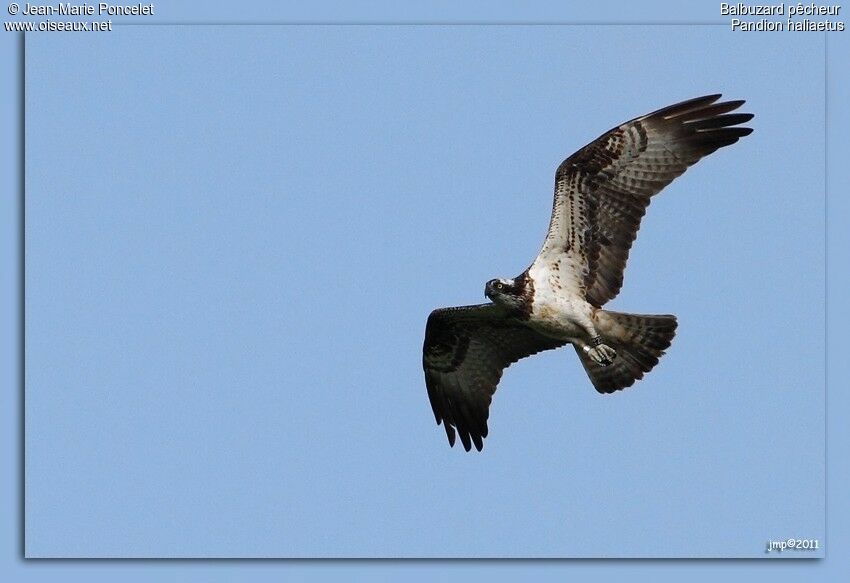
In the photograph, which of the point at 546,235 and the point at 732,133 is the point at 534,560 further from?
the point at 732,133

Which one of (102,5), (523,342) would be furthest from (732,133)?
(102,5)

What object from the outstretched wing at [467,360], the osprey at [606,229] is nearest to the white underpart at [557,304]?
the osprey at [606,229]

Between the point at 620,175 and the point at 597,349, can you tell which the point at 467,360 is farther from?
the point at 620,175

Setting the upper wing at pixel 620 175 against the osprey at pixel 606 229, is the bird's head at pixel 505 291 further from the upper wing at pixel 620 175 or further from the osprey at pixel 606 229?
the upper wing at pixel 620 175

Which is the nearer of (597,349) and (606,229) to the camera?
(606,229)

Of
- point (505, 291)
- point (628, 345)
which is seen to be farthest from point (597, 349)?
point (505, 291)

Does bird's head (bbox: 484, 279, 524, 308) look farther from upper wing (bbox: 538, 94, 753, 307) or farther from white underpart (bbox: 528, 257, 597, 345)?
upper wing (bbox: 538, 94, 753, 307)

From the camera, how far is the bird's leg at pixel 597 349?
15219 millimetres

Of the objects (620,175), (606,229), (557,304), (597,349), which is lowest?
(597,349)

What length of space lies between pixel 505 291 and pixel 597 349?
1096 mm

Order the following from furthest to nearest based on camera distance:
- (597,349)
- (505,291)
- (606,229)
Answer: (597,349) < (606,229) < (505,291)

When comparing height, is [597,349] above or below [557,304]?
below

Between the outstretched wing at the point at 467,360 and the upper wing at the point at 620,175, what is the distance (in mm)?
1200

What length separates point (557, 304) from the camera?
1502 centimetres
